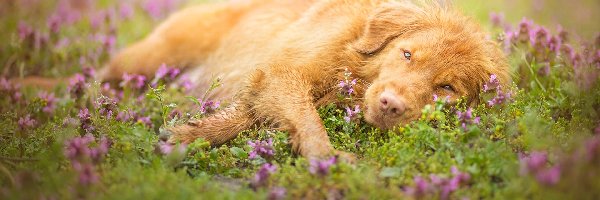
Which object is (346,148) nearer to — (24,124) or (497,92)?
(497,92)

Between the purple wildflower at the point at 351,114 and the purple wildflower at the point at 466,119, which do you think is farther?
the purple wildflower at the point at 351,114

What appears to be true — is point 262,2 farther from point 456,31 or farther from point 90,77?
point 456,31

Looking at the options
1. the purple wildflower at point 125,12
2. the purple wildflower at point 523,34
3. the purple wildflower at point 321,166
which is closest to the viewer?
the purple wildflower at point 321,166

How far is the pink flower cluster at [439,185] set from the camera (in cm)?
291

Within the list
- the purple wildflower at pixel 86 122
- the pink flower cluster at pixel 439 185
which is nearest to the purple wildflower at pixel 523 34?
the pink flower cluster at pixel 439 185

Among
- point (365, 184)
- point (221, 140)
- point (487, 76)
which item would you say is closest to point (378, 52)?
point (487, 76)

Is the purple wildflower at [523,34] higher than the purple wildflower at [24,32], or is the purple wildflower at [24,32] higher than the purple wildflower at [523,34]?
the purple wildflower at [24,32]

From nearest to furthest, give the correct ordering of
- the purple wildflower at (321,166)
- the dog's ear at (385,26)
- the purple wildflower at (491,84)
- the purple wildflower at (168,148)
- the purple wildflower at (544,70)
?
the purple wildflower at (321,166), the purple wildflower at (168,148), the purple wildflower at (491,84), the dog's ear at (385,26), the purple wildflower at (544,70)

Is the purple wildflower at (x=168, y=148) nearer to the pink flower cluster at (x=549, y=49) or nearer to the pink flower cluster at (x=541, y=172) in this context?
the pink flower cluster at (x=541, y=172)

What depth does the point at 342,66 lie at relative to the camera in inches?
183

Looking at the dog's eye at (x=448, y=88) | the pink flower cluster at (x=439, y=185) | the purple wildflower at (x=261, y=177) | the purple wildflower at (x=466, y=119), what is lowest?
the pink flower cluster at (x=439, y=185)

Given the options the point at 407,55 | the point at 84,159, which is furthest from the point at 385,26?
Answer: the point at 84,159

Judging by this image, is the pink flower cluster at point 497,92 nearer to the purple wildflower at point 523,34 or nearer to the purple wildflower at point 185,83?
the purple wildflower at point 523,34

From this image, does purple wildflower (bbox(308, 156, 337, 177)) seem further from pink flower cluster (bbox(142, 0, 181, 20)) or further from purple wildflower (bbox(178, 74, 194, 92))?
pink flower cluster (bbox(142, 0, 181, 20))
